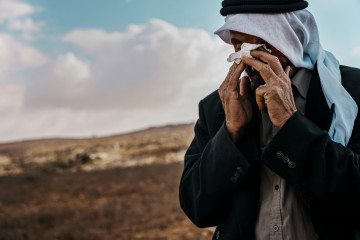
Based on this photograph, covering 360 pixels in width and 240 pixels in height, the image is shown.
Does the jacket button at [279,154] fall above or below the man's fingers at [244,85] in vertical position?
below

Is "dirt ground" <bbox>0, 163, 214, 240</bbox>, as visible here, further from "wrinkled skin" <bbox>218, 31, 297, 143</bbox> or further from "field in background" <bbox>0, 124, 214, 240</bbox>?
"wrinkled skin" <bbox>218, 31, 297, 143</bbox>

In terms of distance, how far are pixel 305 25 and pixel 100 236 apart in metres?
7.68

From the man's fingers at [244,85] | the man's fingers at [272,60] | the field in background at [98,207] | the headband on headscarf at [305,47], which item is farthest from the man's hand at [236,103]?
the field in background at [98,207]

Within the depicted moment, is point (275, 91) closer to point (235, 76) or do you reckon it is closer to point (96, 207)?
point (235, 76)

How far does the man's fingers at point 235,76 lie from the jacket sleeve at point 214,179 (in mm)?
215

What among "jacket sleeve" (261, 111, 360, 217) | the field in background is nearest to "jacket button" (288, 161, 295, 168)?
"jacket sleeve" (261, 111, 360, 217)

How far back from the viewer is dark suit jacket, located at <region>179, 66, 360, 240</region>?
1.89 m

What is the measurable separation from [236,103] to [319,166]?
522mm

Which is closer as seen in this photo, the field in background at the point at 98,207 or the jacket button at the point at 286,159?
the jacket button at the point at 286,159

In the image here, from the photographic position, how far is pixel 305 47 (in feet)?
7.52

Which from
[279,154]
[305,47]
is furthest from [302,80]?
[279,154]

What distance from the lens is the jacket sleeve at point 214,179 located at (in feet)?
6.97

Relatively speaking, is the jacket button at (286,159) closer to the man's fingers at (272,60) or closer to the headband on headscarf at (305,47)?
the headband on headscarf at (305,47)

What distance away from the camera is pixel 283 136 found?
1.96 metres
